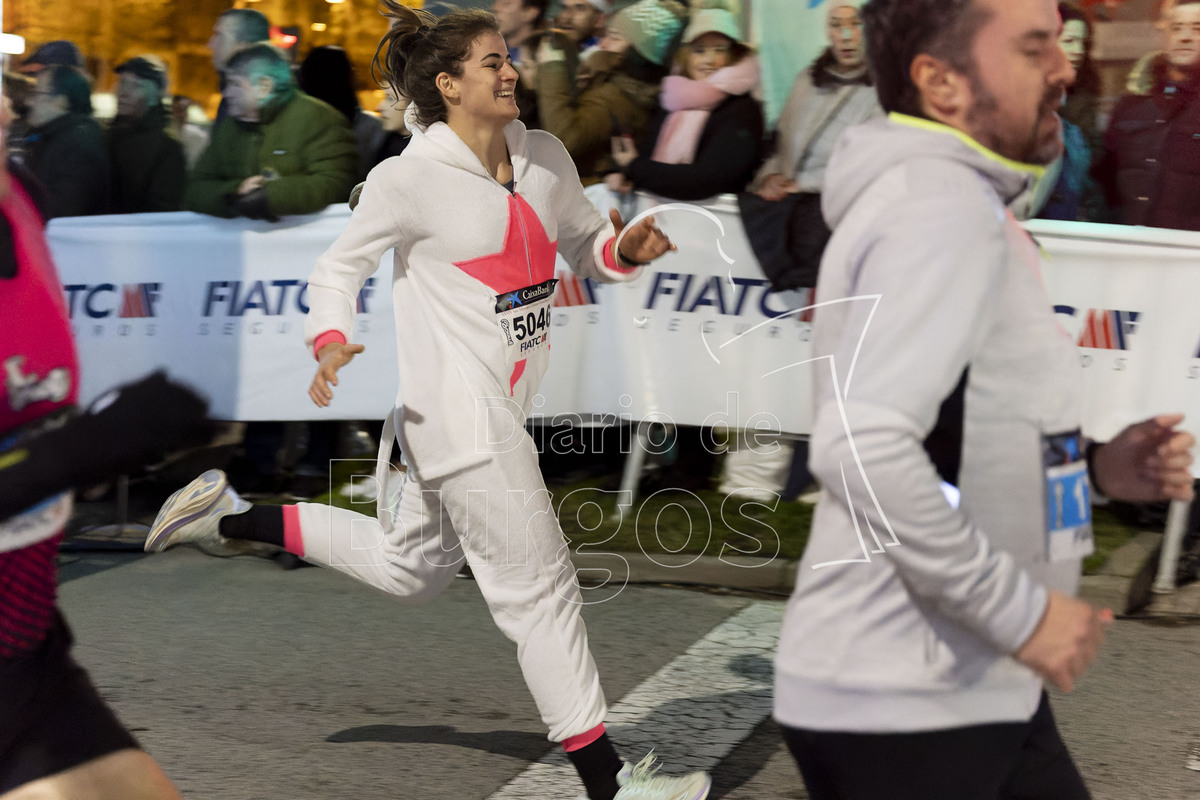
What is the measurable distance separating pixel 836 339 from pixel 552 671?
1.96 m

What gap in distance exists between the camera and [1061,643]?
1.75 m

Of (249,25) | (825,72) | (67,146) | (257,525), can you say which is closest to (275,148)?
(249,25)

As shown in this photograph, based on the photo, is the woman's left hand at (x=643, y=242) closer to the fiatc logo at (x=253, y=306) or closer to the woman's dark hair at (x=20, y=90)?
the fiatc logo at (x=253, y=306)

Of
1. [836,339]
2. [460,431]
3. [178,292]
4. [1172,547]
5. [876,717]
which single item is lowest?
[1172,547]

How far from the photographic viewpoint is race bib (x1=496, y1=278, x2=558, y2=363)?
12.1 feet

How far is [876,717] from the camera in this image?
184cm

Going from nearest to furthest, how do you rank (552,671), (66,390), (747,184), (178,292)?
(66,390), (552,671), (747,184), (178,292)

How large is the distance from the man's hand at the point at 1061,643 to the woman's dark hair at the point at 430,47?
248cm

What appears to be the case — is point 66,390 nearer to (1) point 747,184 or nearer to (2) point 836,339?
(2) point 836,339

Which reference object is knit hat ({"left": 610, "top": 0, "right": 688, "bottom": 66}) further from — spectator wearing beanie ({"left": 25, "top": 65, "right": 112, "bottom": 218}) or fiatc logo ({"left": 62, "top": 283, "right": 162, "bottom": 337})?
spectator wearing beanie ({"left": 25, "top": 65, "right": 112, "bottom": 218})

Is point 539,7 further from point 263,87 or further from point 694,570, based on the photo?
point 694,570

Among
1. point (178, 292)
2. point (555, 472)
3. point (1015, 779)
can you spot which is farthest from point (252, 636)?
point (1015, 779)

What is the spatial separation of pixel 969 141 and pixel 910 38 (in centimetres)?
15

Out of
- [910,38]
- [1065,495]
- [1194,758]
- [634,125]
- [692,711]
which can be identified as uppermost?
[910,38]
